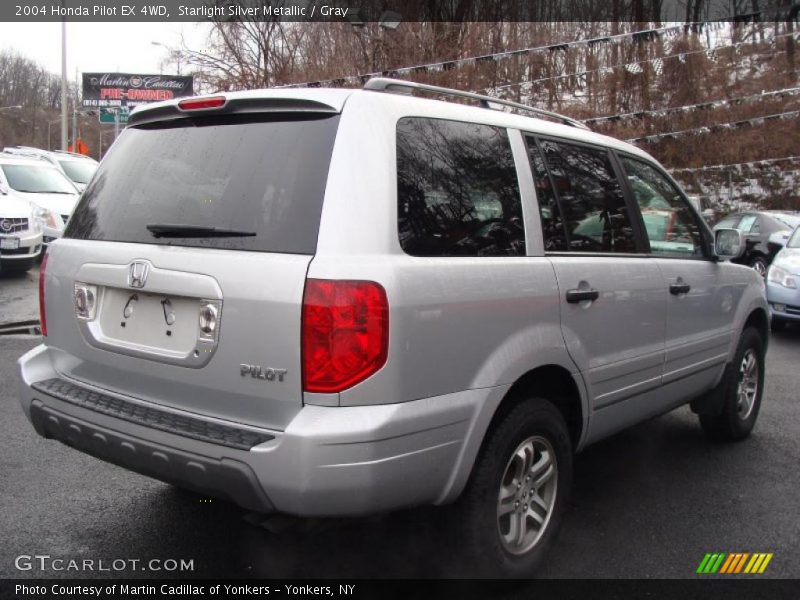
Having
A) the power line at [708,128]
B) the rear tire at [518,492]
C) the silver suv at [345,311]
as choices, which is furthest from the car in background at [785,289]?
the power line at [708,128]

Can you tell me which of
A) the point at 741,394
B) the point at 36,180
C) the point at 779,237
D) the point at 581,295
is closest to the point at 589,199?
the point at 581,295

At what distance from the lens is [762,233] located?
45.1ft

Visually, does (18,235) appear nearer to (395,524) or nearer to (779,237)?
(395,524)

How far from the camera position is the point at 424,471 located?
7.80 feet

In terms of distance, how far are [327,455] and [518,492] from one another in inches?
39.2

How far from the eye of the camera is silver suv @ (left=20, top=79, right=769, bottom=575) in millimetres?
2248

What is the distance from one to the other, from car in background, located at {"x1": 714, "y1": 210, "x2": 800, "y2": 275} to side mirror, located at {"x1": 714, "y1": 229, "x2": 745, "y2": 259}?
9.57m

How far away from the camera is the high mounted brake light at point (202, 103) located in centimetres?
268

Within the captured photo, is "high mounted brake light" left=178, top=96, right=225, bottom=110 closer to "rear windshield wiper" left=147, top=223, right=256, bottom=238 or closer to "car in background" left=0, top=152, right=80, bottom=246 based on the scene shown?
"rear windshield wiper" left=147, top=223, right=256, bottom=238

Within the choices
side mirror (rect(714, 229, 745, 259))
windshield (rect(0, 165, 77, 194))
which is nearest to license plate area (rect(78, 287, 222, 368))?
side mirror (rect(714, 229, 745, 259))

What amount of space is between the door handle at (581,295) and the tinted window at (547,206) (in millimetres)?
199

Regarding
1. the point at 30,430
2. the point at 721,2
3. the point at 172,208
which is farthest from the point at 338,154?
the point at 721,2

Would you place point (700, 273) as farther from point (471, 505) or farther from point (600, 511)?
point (471, 505)

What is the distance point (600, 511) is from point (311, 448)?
203 centimetres
